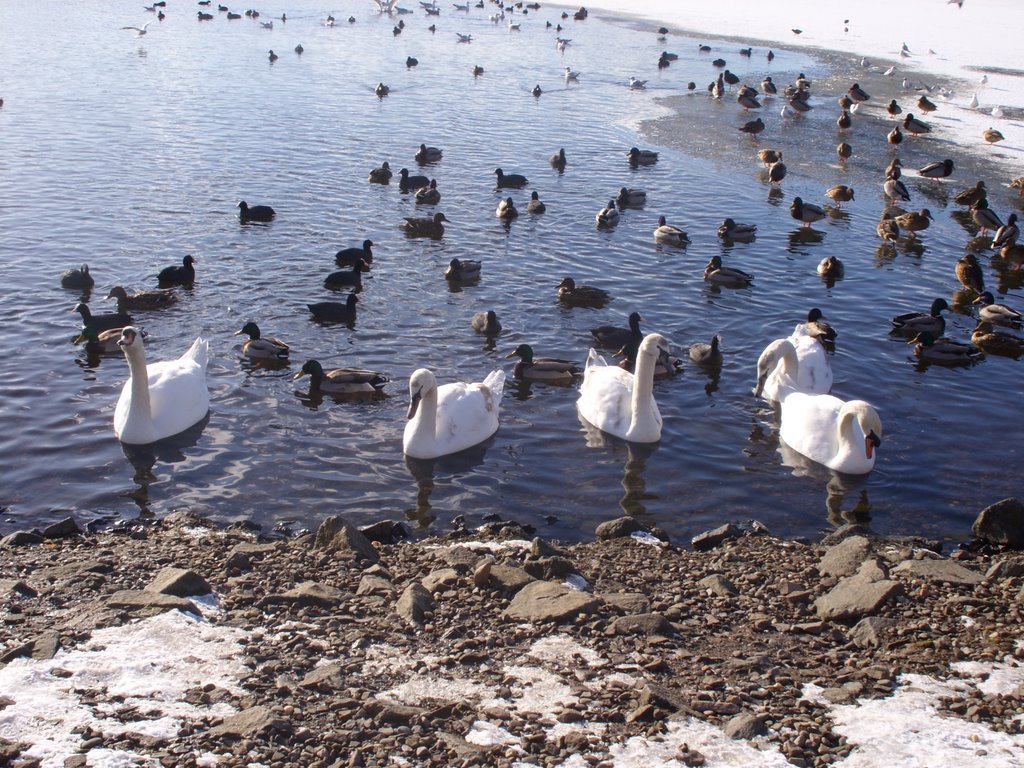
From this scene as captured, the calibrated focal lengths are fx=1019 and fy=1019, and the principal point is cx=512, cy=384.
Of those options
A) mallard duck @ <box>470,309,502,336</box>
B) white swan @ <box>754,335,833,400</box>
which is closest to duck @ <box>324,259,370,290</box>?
mallard duck @ <box>470,309,502,336</box>

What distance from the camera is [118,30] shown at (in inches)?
1801

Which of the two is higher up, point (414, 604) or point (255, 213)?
point (255, 213)

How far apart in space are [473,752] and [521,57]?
43.1 meters

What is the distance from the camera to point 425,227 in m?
19.8

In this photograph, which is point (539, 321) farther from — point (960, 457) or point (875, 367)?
point (960, 457)

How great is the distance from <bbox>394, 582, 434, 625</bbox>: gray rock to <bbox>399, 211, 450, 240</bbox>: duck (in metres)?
12.7

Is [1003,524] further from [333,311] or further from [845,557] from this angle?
[333,311]

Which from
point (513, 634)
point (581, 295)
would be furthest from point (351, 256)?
point (513, 634)

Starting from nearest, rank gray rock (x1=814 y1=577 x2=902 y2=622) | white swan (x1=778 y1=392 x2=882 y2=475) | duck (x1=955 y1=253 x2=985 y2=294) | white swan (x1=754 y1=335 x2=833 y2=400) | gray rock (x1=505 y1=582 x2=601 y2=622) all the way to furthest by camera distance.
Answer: gray rock (x1=505 y1=582 x2=601 y2=622) < gray rock (x1=814 y1=577 x2=902 y2=622) < white swan (x1=778 y1=392 x2=882 y2=475) < white swan (x1=754 y1=335 x2=833 y2=400) < duck (x1=955 y1=253 x2=985 y2=294)

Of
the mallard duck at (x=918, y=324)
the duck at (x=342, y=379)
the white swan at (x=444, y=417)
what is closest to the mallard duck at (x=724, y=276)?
the mallard duck at (x=918, y=324)

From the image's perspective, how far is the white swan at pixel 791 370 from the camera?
13477 millimetres

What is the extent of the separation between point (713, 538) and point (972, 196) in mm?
16539

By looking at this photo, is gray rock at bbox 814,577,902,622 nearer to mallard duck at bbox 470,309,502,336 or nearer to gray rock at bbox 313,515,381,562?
gray rock at bbox 313,515,381,562

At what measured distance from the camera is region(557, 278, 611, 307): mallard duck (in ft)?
53.7
